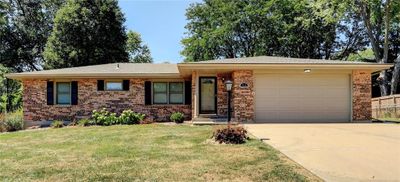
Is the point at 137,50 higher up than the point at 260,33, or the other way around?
the point at 260,33

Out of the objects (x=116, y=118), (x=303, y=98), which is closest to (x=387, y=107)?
(x=303, y=98)

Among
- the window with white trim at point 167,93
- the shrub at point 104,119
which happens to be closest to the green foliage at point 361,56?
the window with white trim at point 167,93

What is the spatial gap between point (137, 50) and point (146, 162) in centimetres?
3721

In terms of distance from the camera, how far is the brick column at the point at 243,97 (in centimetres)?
1488

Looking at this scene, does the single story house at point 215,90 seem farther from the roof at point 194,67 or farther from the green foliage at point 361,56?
the green foliage at point 361,56

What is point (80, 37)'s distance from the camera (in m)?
27.8

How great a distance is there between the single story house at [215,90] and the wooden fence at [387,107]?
5.38 meters

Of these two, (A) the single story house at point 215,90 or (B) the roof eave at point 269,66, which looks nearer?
(B) the roof eave at point 269,66

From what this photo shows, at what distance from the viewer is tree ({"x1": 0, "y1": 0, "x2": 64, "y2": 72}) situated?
31.5 meters

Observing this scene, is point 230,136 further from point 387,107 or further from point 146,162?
point 387,107

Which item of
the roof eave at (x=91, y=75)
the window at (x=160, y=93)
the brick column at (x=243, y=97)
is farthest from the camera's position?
the window at (x=160, y=93)

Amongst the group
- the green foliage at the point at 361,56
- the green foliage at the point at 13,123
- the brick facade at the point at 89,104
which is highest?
the green foliage at the point at 361,56

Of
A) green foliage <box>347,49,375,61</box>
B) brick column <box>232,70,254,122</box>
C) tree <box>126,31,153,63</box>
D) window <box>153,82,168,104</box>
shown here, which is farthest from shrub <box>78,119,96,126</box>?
tree <box>126,31,153,63</box>

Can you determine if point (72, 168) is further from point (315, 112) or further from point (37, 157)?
point (315, 112)
